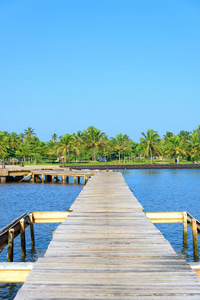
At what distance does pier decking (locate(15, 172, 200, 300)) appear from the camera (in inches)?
213

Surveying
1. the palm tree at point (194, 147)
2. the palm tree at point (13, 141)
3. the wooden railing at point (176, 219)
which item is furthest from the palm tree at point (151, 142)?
the wooden railing at point (176, 219)

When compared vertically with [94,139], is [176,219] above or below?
below

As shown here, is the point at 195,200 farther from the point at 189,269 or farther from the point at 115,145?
the point at 115,145

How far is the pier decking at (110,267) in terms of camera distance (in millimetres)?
5414

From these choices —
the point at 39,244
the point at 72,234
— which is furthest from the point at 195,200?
the point at 72,234

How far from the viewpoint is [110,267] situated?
6.52 meters

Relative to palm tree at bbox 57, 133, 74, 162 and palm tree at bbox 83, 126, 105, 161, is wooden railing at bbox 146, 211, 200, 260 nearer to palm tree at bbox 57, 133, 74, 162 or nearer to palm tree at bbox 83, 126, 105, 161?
palm tree at bbox 57, 133, 74, 162

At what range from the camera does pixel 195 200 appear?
1177 inches

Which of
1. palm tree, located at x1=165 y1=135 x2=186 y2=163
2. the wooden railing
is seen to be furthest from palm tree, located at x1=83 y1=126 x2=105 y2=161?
the wooden railing

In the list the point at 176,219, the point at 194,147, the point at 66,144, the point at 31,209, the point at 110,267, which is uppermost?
the point at 66,144

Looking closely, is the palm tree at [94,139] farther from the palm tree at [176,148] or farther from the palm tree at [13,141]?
the palm tree at [13,141]

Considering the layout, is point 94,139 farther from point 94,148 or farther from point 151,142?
point 151,142

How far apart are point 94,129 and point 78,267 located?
86715mm

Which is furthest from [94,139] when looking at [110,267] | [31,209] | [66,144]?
[110,267]
